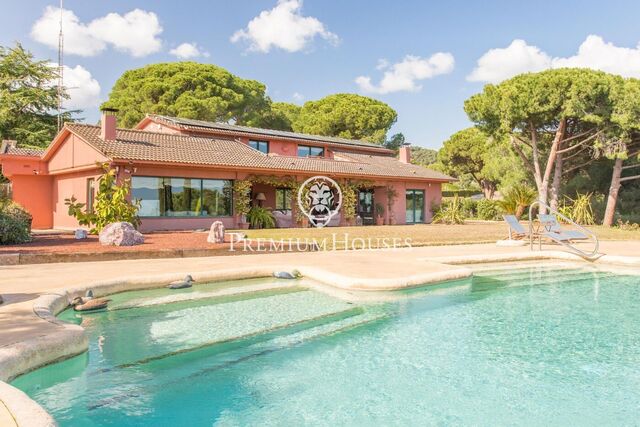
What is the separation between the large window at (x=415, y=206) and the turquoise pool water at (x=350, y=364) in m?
19.3

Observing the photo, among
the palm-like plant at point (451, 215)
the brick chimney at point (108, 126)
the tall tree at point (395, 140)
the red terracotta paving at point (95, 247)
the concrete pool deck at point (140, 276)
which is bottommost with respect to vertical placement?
the concrete pool deck at point (140, 276)

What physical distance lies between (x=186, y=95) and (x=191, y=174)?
2009 cm

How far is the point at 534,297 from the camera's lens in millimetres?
8336

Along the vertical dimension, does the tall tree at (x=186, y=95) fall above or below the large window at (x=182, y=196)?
above

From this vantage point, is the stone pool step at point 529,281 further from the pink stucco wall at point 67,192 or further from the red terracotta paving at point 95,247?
the pink stucco wall at point 67,192

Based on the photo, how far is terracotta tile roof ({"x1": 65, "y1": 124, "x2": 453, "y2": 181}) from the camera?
1822 cm

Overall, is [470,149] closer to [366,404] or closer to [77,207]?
[77,207]

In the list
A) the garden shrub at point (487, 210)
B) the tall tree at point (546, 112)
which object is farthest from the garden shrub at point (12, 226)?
the garden shrub at point (487, 210)

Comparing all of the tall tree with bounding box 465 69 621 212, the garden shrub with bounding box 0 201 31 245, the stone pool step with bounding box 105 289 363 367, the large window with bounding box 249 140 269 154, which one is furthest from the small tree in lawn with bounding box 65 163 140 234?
the tall tree with bounding box 465 69 621 212

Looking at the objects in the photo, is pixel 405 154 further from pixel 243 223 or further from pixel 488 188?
pixel 488 188

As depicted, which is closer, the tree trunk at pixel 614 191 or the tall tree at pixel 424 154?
the tree trunk at pixel 614 191

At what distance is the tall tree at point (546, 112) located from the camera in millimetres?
22906

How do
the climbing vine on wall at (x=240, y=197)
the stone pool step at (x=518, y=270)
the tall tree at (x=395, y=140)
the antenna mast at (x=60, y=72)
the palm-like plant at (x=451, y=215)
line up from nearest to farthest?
the stone pool step at (x=518, y=270) < the climbing vine on wall at (x=240, y=197) < the palm-like plant at (x=451, y=215) < the antenna mast at (x=60, y=72) < the tall tree at (x=395, y=140)

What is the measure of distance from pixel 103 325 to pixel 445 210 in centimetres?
2400
